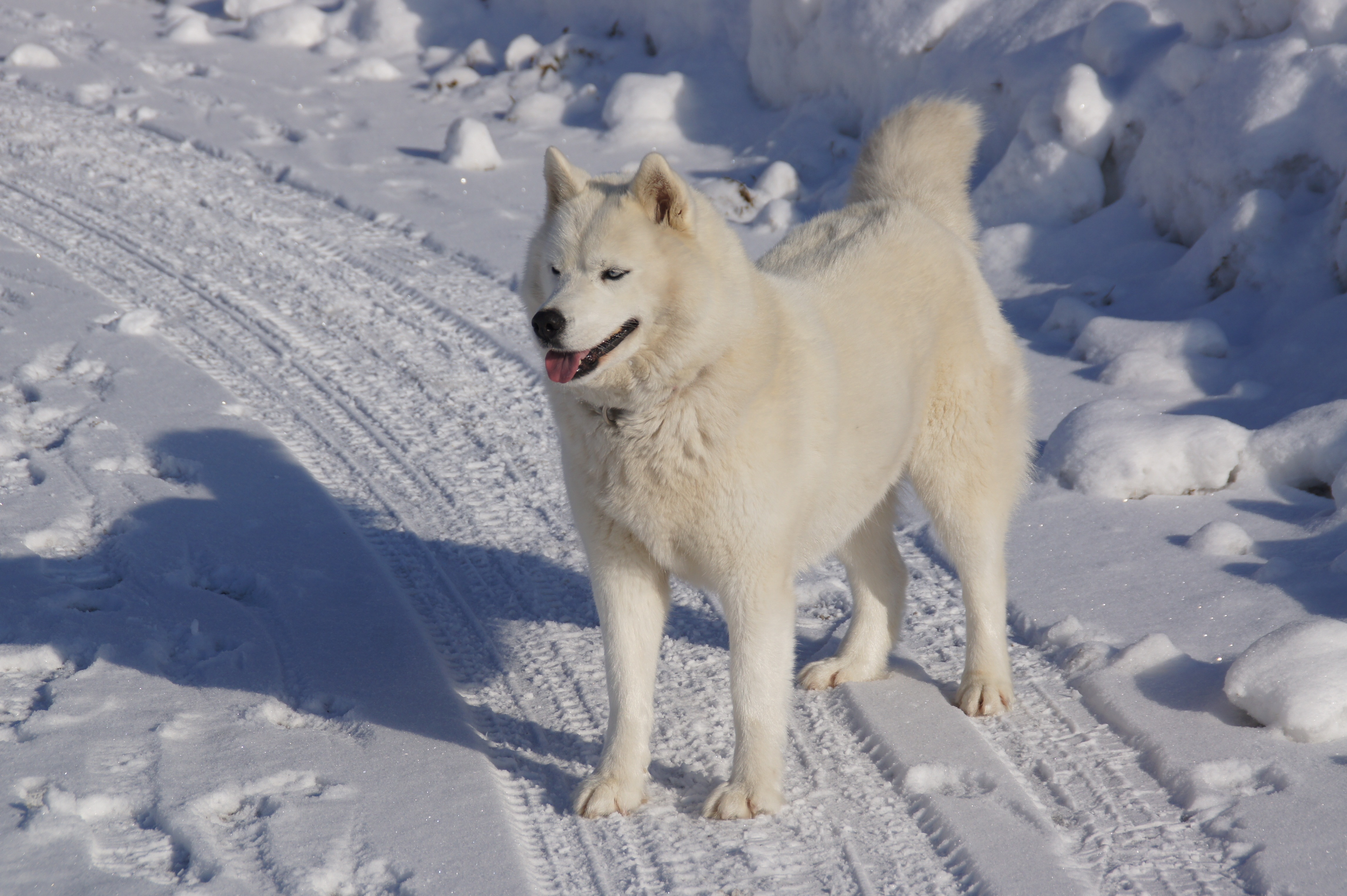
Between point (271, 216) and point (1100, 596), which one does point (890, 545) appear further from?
point (271, 216)

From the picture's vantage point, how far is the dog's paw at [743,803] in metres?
2.70

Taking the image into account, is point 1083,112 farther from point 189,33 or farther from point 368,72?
point 189,33

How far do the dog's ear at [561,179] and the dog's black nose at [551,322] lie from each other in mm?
376

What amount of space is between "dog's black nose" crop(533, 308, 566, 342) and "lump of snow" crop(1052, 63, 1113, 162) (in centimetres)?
490

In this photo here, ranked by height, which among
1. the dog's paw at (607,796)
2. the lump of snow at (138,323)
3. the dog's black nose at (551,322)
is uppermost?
the dog's black nose at (551,322)

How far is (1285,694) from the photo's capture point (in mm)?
2793

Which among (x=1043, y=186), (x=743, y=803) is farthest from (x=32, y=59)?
(x=743, y=803)

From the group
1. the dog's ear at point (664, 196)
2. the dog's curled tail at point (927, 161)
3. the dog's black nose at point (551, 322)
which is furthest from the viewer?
the dog's curled tail at point (927, 161)

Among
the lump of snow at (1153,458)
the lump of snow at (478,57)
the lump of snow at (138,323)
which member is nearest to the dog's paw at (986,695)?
the lump of snow at (1153,458)

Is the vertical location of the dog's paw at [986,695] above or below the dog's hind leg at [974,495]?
below

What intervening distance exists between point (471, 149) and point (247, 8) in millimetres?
4317

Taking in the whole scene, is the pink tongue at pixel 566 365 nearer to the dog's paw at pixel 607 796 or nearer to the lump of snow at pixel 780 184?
the dog's paw at pixel 607 796

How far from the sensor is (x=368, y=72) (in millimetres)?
9727

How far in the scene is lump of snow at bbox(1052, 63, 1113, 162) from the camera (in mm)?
6227
